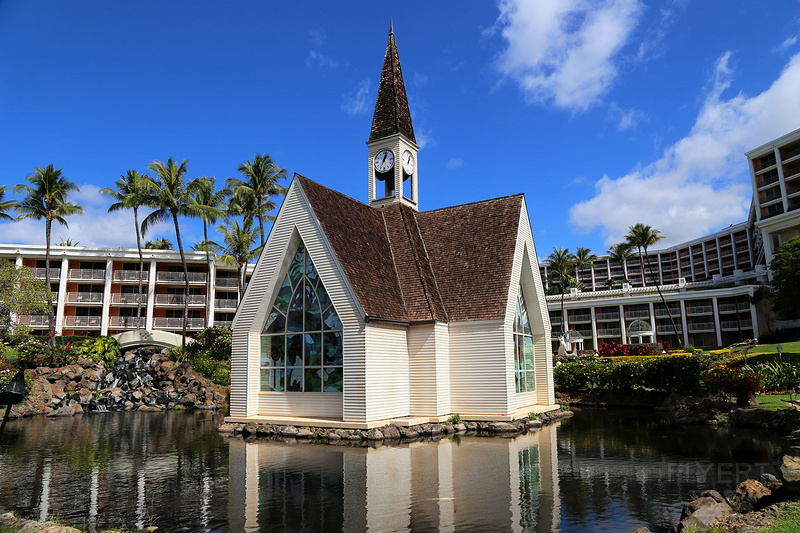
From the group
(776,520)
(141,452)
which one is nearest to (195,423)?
(141,452)

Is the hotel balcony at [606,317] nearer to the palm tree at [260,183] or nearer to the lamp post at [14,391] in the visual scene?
the palm tree at [260,183]

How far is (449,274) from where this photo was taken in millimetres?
22875

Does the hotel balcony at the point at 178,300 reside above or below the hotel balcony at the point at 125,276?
below

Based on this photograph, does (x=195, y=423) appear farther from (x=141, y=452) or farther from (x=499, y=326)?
(x=499, y=326)

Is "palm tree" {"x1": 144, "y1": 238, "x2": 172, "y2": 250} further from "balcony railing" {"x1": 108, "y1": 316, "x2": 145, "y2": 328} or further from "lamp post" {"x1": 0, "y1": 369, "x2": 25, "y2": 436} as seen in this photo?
"lamp post" {"x1": 0, "y1": 369, "x2": 25, "y2": 436}

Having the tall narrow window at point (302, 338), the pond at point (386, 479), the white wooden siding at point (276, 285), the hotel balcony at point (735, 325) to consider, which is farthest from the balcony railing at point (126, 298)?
the hotel balcony at point (735, 325)

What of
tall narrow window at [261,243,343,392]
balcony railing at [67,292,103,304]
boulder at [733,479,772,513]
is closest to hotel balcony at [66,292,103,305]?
balcony railing at [67,292,103,304]

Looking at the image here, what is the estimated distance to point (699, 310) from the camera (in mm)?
71000

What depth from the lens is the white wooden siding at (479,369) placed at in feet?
65.3

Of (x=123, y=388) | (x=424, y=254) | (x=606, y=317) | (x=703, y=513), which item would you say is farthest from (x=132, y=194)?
(x=606, y=317)

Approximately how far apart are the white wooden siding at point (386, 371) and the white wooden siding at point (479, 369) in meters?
2.02

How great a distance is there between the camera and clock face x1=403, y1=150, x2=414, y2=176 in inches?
1053

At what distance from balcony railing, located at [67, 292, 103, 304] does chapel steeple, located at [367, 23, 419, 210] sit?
131 ft

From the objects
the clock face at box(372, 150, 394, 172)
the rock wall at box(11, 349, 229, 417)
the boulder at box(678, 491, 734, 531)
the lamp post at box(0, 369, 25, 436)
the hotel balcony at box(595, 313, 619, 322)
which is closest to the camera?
the boulder at box(678, 491, 734, 531)
